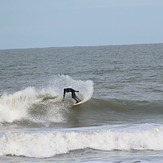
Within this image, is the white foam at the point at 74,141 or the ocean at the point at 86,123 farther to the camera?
the white foam at the point at 74,141

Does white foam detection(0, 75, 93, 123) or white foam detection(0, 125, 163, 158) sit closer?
white foam detection(0, 125, 163, 158)

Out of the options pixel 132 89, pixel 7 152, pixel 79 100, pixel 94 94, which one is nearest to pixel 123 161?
pixel 7 152

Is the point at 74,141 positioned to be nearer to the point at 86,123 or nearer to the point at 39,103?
the point at 86,123

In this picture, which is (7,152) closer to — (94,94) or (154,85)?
(94,94)

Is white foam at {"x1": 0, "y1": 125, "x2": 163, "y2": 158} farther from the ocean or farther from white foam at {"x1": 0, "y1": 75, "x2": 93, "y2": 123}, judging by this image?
white foam at {"x1": 0, "y1": 75, "x2": 93, "y2": 123}

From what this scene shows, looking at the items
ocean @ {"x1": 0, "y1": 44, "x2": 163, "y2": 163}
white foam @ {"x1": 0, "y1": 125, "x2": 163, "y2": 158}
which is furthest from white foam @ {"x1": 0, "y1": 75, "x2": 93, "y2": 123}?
white foam @ {"x1": 0, "y1": 125, "x2": 163, "y2": 158}

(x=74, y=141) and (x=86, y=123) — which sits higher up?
(x=74, y=141)

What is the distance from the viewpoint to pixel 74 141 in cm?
1169

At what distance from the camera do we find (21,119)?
1664 cm

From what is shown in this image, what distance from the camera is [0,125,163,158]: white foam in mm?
11133

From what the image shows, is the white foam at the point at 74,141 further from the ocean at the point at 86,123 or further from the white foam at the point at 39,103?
the white foam at the point at 39,103

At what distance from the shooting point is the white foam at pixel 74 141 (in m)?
11.1

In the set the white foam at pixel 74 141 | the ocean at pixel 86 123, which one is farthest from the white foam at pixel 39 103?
the white foam at pixel 74 141

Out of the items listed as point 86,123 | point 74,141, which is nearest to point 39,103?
point 86,123
